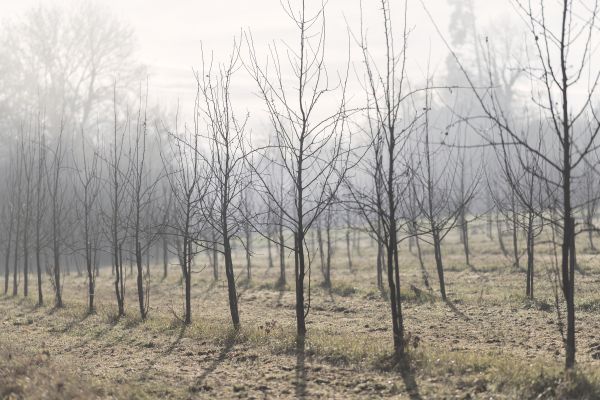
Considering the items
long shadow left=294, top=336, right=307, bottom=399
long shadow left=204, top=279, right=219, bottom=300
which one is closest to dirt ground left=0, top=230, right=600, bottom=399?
long shadow left=294, top=336, right=307, bottom=399

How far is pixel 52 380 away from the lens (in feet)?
19.9

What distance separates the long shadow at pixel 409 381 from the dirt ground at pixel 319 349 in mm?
25

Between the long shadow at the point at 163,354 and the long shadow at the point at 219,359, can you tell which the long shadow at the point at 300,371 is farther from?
the long shadow at the point at 163,354

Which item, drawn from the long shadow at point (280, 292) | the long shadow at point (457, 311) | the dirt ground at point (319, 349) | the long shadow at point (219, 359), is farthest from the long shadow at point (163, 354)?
the long shadow at point (457, 311)

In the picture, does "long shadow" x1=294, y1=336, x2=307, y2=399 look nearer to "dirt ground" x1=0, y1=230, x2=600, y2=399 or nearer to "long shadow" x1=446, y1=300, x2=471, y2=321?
"dirt ground" x1=0, y1=230, x2=600, y2=399

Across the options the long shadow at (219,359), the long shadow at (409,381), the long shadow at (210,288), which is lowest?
the long shadow at (210,288)

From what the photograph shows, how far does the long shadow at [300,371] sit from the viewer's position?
581 cm

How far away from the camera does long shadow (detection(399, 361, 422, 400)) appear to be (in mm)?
5525

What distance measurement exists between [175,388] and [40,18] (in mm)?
38937

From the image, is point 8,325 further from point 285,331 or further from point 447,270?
point 447,270

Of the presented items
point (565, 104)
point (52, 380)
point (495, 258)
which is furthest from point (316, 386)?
point (495, 258)

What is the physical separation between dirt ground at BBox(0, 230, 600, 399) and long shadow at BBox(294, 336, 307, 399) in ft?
0.04

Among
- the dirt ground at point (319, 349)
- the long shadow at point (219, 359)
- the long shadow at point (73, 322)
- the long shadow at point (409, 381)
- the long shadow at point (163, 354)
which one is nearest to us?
the long shadow at point (409, 381)

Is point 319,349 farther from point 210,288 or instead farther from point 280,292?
point 210,288
